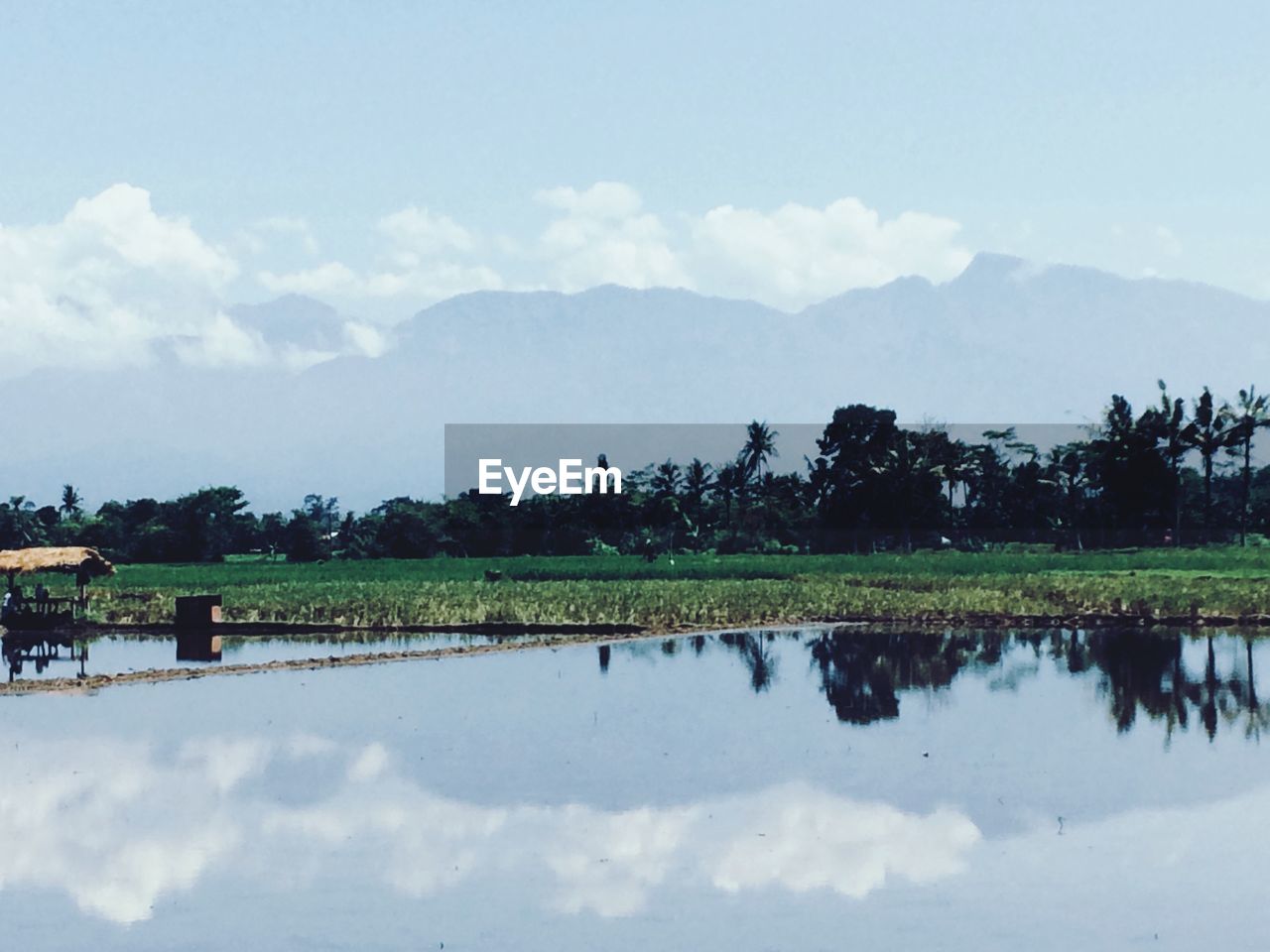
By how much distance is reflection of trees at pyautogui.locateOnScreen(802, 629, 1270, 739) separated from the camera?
22844 millimetres

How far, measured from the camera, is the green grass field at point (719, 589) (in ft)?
132

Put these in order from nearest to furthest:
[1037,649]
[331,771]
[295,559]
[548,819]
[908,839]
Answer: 1. [908,839]
2. [548,819]
3. [331,771]
4. [1037,649]
5. [295,559]

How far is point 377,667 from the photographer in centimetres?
2948

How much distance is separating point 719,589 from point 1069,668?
70.9 feet

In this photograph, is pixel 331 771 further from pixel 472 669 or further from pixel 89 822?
pixel 472 669

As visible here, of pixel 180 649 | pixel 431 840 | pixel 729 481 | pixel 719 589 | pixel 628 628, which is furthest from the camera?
pixel 729 481

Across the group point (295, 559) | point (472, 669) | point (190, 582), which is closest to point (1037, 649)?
point (472, 669)

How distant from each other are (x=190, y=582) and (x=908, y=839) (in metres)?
49.6

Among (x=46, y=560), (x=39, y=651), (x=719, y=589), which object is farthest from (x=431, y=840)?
(x=719, y=589)

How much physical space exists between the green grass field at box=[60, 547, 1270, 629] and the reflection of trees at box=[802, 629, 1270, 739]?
470cm

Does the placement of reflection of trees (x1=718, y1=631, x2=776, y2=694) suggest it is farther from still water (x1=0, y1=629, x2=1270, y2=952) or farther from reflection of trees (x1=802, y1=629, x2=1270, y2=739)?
still water (x1=0, y1=629, x2=1270, y2=952)

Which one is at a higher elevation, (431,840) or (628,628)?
(628,628)

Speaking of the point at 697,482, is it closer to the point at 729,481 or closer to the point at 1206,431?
the point at 729,481

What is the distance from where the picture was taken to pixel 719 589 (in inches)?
1961
